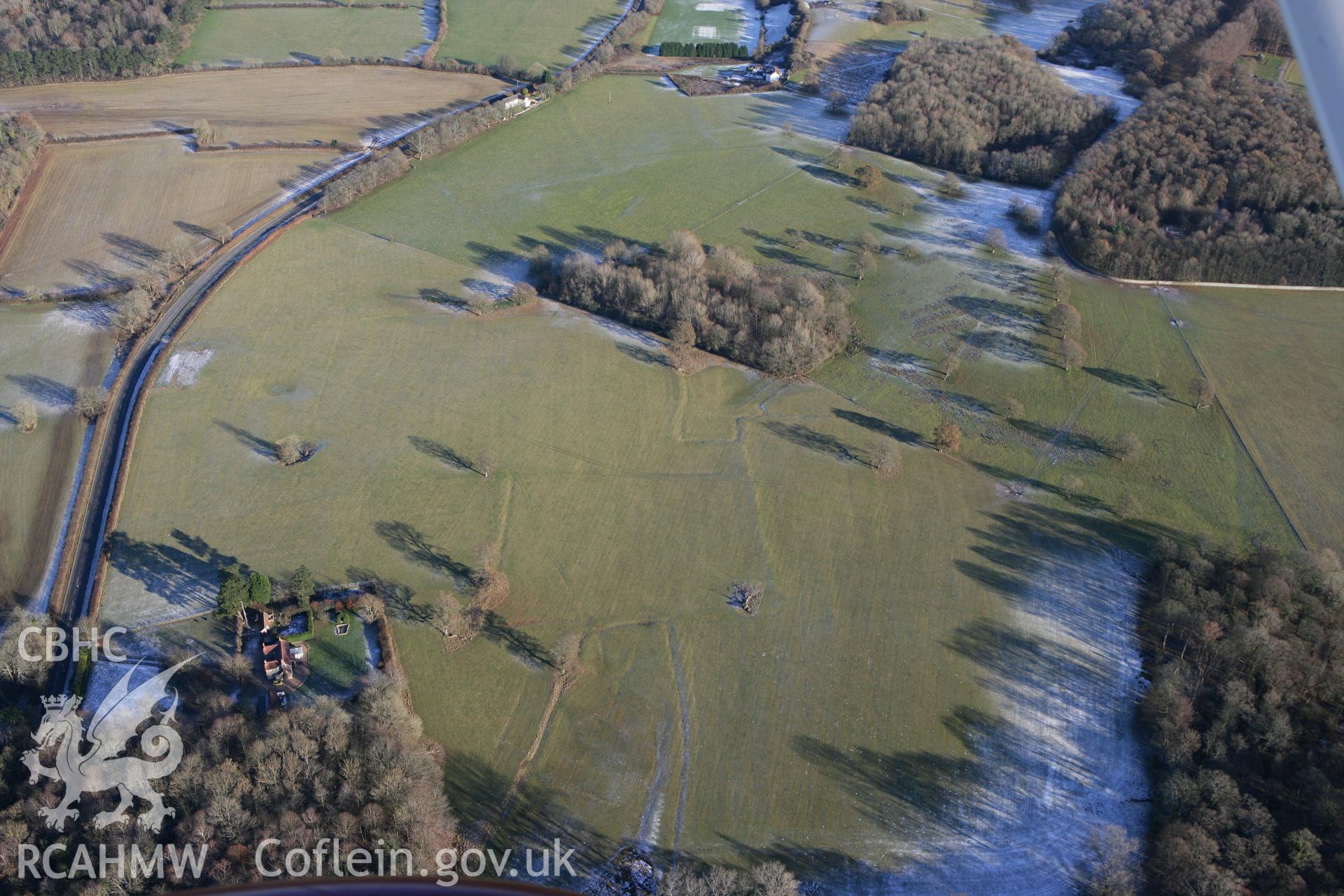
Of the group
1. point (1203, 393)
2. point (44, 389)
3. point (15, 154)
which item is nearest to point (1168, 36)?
point (1203, 393)

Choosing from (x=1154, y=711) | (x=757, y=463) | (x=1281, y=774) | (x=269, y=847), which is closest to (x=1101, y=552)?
(x=1154, y=711)

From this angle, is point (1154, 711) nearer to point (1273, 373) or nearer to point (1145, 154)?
point (1273, 373)

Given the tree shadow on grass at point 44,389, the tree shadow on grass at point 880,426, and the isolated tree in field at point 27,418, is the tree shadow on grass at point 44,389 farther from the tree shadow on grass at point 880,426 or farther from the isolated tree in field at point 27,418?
the tree shadow on grass at point 880,426

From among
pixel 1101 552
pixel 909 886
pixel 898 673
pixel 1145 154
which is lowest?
pixel 909 886

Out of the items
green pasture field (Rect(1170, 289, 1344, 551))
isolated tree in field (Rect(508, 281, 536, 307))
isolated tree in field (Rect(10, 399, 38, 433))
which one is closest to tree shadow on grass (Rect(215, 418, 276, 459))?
isolated tree in field (Rect(10, 399, 38, 433))

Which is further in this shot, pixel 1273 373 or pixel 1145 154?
pixel 1145 154

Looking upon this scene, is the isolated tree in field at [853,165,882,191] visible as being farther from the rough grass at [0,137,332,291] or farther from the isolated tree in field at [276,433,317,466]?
the isolated tree in field at [276,433,317,466]

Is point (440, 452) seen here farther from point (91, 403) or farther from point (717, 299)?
point (717, 299)
